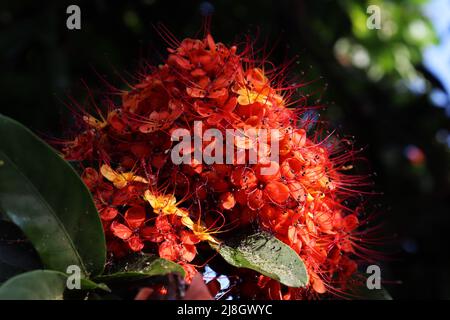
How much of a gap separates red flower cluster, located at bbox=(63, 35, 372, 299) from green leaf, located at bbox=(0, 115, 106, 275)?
7 cm

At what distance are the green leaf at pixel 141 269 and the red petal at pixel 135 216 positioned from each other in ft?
0.20

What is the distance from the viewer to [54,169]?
117 cm

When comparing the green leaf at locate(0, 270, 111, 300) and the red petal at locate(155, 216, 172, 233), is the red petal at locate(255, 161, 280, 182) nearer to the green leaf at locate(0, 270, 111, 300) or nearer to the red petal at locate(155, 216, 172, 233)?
the red petal at locate(155, 216, 172, 233)

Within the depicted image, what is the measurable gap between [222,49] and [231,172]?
1.12ft

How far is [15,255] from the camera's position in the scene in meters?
1.32

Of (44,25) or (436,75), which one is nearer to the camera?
(44,25)

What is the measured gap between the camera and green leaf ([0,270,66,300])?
1062 mm

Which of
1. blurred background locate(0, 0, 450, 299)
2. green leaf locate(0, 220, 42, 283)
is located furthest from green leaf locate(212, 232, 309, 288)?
blurred background locate(0, 0, 450, 299)

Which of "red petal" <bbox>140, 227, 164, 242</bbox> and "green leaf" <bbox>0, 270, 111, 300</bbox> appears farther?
"red petal" <bbox>140, 227, 164, 242</bbox>

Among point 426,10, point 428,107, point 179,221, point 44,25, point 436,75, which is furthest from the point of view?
point 426,10

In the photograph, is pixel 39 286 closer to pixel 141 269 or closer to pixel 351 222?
pixel 141 269

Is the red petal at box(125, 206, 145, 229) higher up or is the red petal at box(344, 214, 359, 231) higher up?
the red petal at box(125, 206, 145, 229)

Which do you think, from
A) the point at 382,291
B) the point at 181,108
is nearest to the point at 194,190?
the point at 181,108
